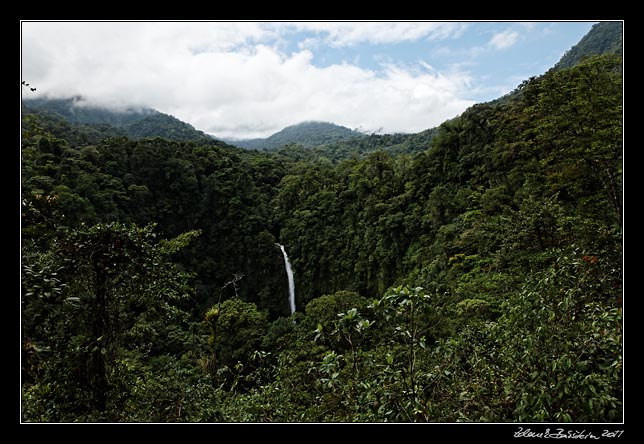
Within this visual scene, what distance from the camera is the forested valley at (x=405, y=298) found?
199cm

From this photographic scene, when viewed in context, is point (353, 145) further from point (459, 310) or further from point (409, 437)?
point (409, 437)

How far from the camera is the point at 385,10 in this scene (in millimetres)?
1987

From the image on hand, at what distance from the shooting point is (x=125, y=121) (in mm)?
57562

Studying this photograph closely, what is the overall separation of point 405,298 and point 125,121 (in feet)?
216

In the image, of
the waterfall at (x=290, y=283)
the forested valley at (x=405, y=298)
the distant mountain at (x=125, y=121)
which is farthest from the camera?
the distant mountain at (x=125, y=121)

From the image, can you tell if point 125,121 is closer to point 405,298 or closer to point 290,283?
point 290,283

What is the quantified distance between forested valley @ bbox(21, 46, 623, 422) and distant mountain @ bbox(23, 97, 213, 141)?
26.8 m

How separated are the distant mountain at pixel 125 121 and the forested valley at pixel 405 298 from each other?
26.8 metres

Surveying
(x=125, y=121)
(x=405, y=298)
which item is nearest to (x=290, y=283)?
(x=405, y=298)

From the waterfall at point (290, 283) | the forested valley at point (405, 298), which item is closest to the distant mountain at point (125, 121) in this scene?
the waterfall at point (290, 283)

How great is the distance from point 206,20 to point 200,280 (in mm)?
20513

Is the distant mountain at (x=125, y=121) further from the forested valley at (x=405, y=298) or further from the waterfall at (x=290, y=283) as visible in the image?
the forested valley at (x=405, y=298)

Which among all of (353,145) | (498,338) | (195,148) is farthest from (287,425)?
(353,145)

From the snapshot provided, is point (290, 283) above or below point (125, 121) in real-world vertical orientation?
below
